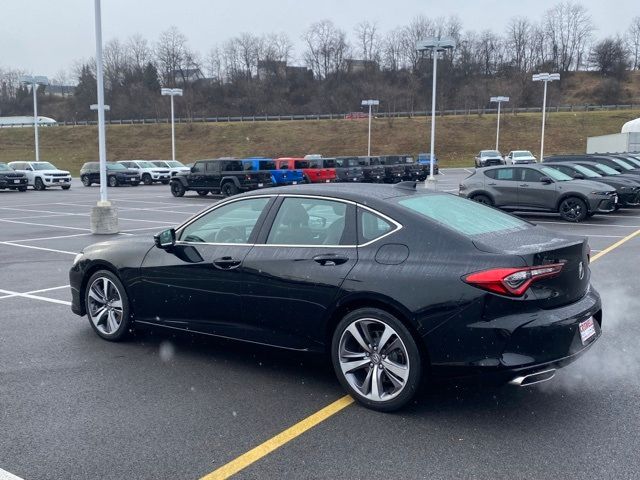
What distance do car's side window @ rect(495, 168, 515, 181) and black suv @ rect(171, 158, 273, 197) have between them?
468 inches

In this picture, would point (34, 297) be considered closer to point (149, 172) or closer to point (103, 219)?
point (103, 219)

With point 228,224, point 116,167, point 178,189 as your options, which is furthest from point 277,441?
point 116,167

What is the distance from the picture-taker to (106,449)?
3.98 m

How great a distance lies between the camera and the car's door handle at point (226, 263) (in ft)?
17.1

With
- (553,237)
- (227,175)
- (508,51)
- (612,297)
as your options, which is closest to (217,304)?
(553,237)

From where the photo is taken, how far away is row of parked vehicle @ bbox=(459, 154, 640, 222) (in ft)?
55.6

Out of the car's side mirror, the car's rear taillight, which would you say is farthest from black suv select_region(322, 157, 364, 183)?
the car's rear taillight

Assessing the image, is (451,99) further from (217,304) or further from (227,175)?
(217,304)

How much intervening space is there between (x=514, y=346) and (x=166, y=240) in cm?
310

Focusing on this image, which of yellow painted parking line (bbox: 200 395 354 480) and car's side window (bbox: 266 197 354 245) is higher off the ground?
car's side window (bbox: 266 197 354 245)

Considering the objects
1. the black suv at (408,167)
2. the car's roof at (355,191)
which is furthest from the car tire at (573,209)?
the black suv at (408,167)

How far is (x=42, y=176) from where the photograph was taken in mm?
36625

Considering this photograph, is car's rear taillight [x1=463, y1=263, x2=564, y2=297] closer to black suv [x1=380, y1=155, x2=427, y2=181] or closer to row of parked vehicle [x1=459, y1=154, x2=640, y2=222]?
row of parked vehicle [x1=459, y1=154, x2=640, y2=222]

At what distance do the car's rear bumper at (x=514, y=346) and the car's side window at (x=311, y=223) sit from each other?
109cm
